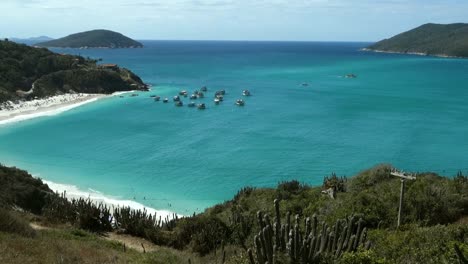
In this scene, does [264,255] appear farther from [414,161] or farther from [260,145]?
[260,145]

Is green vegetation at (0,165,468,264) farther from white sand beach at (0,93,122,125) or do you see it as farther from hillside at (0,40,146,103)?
hillside at (0,40,146,103)

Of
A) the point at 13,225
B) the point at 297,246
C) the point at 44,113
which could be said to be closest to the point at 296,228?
the point at 297,246

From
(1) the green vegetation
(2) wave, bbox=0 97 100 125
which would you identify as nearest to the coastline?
(1) the green vegetation

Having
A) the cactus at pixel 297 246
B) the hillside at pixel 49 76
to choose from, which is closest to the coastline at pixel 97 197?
the cactus at pixel 297 246

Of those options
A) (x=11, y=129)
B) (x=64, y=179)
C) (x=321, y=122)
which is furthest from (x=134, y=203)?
(x=321, y=122)

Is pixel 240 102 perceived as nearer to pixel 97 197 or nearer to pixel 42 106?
pixel 42 106

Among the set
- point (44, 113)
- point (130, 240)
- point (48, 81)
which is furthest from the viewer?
point (48, 81)
